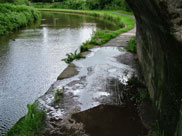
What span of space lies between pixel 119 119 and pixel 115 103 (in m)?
0.53

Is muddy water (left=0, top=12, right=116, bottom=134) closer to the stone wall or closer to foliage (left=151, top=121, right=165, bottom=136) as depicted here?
foliage (left=151, top=121, right=165, bottom=136)

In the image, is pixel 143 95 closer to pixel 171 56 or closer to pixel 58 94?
pixel 58 94

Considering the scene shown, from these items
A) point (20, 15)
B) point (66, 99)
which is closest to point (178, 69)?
point (66, 99)

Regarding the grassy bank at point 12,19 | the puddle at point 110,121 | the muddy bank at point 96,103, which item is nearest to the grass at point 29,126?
the muddy bank at point 96,103

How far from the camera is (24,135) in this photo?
2912 mm

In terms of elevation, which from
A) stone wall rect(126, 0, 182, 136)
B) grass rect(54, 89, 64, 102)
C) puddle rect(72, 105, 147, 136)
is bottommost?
puddle rect(72, 105, 147, 136)

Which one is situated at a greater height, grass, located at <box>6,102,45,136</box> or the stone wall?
the stone wall

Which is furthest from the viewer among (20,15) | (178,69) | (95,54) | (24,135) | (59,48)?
(20,15)

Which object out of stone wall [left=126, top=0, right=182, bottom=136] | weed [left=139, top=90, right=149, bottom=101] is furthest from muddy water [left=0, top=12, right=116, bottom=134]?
stone wall [left=126, top=0, right=182, bottom=136]

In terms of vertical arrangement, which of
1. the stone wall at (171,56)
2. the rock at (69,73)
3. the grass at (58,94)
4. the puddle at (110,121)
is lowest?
the puddle at (110,121)

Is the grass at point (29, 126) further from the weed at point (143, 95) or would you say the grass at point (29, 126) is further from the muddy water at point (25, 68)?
the weed at point (143, 95)

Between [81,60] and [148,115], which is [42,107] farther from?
[81,60]

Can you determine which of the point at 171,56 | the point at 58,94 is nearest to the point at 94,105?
the point at 58,94

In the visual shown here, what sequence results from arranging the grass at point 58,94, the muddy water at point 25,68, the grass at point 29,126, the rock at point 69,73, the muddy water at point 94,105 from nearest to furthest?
1. the grass at point 29,126
2. the muddy water at point 94,105
3. the grass at point 58,94
4. the muddy water at point 25,68
5. the rock at point 69,73
